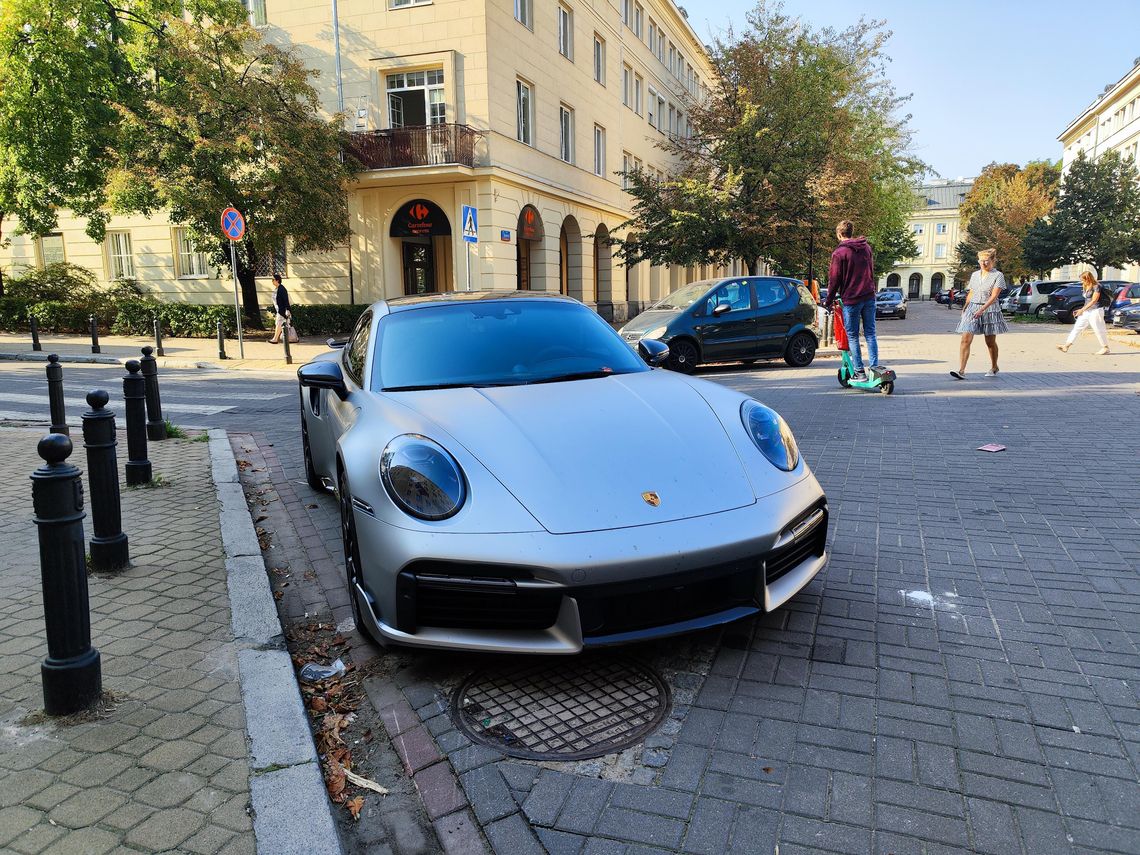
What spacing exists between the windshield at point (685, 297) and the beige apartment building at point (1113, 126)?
172 feet

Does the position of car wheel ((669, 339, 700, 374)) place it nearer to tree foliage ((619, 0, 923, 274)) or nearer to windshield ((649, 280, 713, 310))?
windshield ((649, 280, 713, 310))

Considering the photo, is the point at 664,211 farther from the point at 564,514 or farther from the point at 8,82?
the point at 564,514

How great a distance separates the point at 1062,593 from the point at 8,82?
2530 cm

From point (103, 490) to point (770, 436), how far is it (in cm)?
341

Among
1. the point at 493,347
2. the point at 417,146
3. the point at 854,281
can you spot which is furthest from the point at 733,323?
the point at 417,146

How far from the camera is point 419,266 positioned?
88.4ft

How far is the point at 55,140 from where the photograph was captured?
2105 centimetres

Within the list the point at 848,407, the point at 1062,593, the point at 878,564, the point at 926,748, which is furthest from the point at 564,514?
the point at 848,407

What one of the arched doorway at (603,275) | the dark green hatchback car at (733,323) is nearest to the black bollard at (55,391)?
the dark green hatchback car at (733,323)

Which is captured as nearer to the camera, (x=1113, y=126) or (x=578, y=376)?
(x=578, y=376)

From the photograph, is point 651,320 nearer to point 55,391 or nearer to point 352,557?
point 55,391

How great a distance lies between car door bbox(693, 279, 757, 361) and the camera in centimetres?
1380

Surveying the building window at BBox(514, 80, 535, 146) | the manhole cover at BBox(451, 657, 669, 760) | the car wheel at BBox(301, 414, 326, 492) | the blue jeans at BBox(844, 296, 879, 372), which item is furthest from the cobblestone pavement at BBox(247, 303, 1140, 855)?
the building window at BBox(514, 80, 535, 146)

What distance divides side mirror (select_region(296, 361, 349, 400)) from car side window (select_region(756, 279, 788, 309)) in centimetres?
1093
